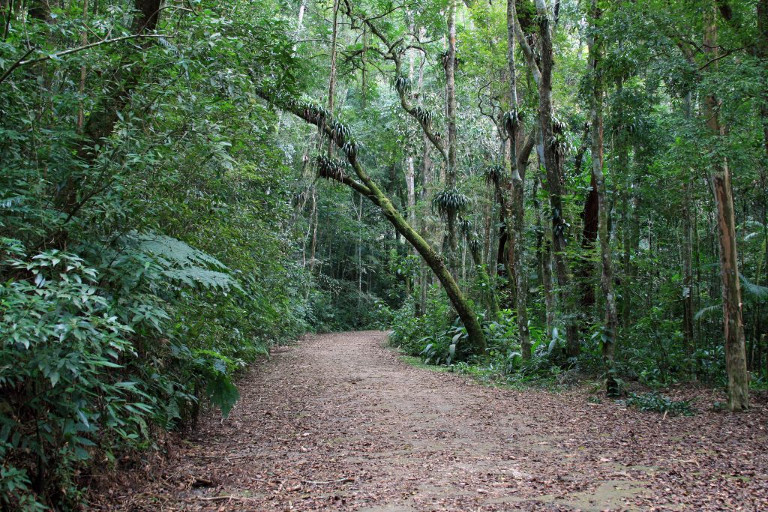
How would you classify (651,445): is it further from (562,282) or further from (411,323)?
(411,323)

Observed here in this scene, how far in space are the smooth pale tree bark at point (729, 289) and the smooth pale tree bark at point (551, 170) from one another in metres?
2.85

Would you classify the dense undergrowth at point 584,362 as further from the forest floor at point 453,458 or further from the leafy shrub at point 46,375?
the leafy shrub at point 46,375

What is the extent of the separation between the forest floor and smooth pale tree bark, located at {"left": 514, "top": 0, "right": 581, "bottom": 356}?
1847 mm

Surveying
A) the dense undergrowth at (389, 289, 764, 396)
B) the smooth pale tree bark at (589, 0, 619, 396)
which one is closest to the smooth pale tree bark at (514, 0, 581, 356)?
the dense undergrowth at (389, 289, 764, 396)

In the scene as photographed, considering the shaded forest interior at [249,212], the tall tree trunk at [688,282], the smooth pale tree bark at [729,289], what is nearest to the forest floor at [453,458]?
the smooth pale tree bark at [729,289]

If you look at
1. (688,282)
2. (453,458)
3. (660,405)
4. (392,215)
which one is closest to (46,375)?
(453,458)

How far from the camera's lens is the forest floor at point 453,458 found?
3838 millimetres

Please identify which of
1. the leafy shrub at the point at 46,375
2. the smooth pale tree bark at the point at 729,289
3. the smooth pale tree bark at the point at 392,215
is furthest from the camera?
the smooth pale tree bark at the point at 392,215

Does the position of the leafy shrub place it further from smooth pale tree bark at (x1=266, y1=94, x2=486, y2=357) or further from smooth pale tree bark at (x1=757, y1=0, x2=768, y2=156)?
smooth pale tree bark at (x1=266, y1=94, x2=486, y2=357)

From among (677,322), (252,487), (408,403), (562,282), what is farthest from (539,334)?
(252,487)

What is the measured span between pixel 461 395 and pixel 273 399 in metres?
3.00

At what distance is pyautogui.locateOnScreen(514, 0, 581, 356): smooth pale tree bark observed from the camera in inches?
385

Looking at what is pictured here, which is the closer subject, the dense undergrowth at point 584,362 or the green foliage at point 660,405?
the green foliage at point 660,405

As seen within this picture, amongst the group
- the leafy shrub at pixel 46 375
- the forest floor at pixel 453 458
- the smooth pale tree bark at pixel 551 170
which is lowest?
the forest floor at pixel 453 458
